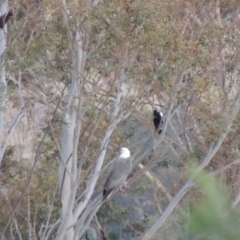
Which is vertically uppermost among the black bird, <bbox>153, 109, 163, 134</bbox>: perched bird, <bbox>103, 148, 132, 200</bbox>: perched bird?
the black bird

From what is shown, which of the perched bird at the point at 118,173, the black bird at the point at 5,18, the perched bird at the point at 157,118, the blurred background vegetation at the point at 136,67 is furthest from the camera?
the perched bird at the point at 157,118

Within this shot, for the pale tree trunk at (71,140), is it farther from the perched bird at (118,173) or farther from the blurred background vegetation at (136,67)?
Result: the perched bird at (118,173)

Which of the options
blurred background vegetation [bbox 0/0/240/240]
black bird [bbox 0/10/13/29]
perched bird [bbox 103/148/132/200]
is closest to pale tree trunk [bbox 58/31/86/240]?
blurred background vegetation [bbox 0/0/240/240]

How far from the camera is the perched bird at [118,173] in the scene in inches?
361

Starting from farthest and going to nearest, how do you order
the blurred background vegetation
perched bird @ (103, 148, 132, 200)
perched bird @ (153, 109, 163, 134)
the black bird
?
perched bird @ (153, 109, 163, 134), the black bird, perched bird @ (103, 148, 132, 200), the blurred background vegetation

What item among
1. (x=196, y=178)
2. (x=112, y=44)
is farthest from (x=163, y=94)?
(x=196, y=178)

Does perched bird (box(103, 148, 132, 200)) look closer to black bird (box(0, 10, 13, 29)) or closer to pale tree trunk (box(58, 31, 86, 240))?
pale tree trunk (box(58, 31, 86, 240))

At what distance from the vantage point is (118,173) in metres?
9.36

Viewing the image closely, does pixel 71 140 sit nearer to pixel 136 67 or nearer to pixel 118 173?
pixel 118 173

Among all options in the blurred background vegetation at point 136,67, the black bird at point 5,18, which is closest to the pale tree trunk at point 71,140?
the blurred background vegetation at point 136,67

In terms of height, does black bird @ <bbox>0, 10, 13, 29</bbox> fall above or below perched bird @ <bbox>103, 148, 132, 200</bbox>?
above

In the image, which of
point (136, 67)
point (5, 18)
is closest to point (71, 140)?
point (136, 67)

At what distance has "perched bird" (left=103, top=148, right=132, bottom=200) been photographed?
30.0 ft

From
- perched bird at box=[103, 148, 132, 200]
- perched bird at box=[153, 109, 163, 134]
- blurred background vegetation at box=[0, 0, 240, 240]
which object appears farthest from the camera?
perched bird at box=[153, 109, 163, 134]
